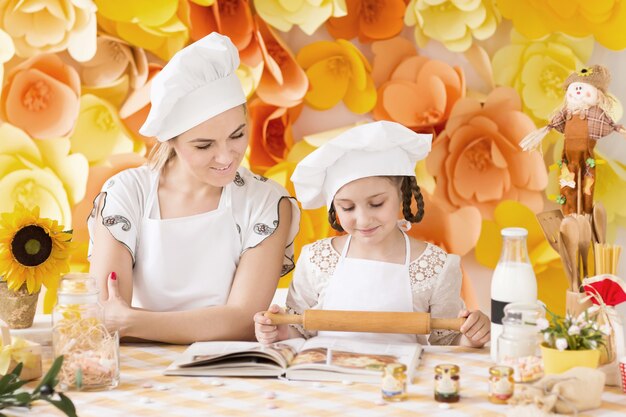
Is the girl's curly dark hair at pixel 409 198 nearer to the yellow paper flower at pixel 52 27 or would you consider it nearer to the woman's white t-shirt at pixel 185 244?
the woman's white t-shirt at pixel 185 244

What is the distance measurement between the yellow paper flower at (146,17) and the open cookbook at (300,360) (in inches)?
49.7

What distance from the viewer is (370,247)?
2.12 meters

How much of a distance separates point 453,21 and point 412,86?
0.24 meters

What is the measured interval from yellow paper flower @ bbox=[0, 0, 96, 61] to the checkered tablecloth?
1382 millimetres

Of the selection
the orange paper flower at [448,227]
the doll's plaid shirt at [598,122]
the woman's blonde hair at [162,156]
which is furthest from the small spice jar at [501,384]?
the orange paper flower at [448,227]

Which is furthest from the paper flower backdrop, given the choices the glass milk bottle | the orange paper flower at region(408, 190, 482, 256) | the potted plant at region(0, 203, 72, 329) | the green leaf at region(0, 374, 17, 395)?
the green leaf at region(0, 374, 17, 395)

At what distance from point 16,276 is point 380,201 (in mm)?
789

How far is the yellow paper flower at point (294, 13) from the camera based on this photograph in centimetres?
276

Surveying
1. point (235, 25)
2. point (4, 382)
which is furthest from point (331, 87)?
point (4, 382)

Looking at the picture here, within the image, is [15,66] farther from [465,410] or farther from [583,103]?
[465,410]

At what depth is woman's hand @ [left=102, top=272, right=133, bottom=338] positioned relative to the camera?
6.36 ft

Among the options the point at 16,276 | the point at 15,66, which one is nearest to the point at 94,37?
the point at 15,66

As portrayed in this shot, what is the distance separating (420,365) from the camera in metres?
1.73

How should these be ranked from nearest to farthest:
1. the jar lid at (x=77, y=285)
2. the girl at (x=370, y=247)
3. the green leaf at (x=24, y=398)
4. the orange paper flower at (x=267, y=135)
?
the green leaf at (x=24, y=398) < the jar lid at (x=77, y=285) < the girl at (x=370, y=247) < the orange paper flower at (x=267, y=135)
